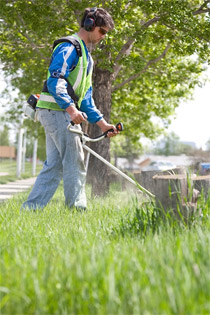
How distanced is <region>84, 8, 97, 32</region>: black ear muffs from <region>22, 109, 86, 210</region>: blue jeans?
0.98 m

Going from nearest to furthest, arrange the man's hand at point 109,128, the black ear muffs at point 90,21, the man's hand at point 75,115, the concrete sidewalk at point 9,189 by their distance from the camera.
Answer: the man's hand at point 75,115 → the black ear muffs at point 90,21 → the man's hand at point 109,128 → the concrete sidewalk at point 9,189

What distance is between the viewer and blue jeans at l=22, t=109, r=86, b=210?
496 cm

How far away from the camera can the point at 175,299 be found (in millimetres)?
1766

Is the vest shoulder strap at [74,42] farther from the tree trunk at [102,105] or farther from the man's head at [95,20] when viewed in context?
the tree trunk at [102,105]

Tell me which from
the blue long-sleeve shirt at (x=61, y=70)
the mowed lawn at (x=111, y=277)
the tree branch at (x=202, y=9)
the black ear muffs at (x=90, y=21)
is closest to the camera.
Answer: the mowed lawn at (x=111, y=277)

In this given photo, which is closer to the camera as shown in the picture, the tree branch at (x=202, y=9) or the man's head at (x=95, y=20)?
the man's head at (x=95, y=20)

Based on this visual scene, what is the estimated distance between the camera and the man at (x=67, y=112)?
190 inches

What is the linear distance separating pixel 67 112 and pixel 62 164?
24.0 inches

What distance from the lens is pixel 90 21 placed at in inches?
195

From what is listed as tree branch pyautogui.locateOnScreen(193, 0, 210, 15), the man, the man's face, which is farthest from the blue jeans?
tree branch pyautogui.locateOnScreen(193, 0, 210, 15)

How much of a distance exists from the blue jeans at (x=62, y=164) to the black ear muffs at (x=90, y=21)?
0.98 meters

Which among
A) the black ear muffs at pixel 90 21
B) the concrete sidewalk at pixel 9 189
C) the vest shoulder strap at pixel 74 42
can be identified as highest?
the black ear muffs at pixel 90 21

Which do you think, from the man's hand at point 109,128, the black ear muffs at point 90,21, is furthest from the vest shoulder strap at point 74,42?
the man's hand at point 109,128

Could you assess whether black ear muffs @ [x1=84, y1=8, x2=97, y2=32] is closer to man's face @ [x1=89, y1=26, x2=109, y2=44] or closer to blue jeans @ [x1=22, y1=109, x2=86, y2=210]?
man's face @ [x1=89, y1=26, x2=109, y2=44]
